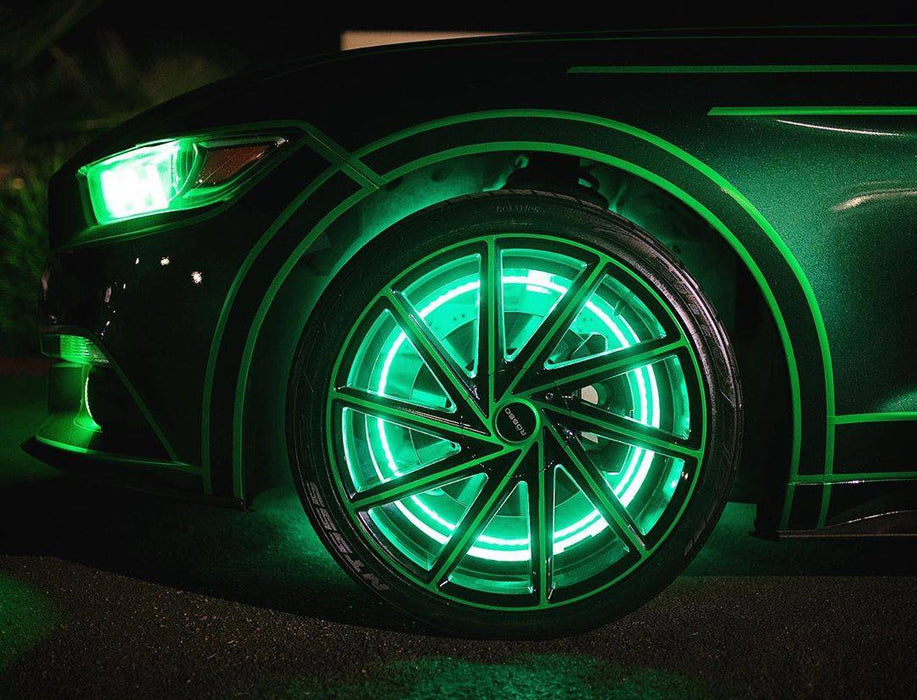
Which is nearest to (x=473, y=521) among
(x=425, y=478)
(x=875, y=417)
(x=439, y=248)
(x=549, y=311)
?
(x=425, y=478)

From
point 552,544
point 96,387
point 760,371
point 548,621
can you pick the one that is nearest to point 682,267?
point 760,371

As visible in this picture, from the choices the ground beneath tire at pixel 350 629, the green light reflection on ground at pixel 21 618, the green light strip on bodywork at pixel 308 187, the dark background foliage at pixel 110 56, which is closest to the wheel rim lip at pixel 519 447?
the ground beneath tire at pixel 350 629

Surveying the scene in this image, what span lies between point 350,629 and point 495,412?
→ 0.59m

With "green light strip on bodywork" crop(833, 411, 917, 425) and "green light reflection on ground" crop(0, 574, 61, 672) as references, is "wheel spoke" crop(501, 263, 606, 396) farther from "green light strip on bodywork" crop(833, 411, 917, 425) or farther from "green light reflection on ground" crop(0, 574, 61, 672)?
"green light reflection on ground" crop(0, 574, 61, 672)

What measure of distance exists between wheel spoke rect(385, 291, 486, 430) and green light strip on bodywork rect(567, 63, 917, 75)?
632 mm

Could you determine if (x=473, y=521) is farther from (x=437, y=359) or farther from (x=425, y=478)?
(x=437, y=359)

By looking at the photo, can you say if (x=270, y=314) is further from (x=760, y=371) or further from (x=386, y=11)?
(x=386, y=11)

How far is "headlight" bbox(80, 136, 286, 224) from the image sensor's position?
1.81 metres

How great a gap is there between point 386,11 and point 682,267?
7.01 metres

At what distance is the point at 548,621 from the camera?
5.73ft

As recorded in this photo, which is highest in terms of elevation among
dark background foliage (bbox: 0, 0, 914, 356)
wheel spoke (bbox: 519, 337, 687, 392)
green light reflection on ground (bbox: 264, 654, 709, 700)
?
dark background foliage (bbox: 0, 0, 914, 356)

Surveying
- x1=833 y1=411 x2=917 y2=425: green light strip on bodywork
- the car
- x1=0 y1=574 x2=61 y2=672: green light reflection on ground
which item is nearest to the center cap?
the car

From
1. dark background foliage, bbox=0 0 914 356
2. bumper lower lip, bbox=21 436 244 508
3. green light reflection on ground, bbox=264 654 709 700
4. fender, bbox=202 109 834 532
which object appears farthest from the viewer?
dark background foliage, bbox=0 0 914 356

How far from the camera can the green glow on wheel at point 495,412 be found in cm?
177
